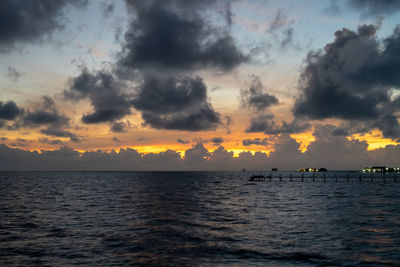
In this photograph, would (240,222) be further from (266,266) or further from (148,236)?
(266,266)

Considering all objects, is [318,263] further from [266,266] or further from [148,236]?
[148,236]

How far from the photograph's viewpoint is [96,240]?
2877 centimetres

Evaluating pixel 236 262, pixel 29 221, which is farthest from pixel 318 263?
pixel 29 221

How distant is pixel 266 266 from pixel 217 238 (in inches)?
354

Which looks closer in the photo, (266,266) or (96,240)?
(266,266)

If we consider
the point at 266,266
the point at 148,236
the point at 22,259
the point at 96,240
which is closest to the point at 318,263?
the point at 266,266

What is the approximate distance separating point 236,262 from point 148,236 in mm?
11768


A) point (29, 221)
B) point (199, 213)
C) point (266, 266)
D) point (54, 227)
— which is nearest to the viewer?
point (266, 266)

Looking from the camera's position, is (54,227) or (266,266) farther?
(54,227)

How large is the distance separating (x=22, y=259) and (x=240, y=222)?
24582 millimetres

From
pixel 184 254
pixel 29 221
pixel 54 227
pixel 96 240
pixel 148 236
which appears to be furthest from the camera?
pixel 29 221

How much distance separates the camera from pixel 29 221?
128ft

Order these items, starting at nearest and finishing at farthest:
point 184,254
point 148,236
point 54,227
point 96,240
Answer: point 184,254 < point 96,240 < point 148,236 < point 54,227

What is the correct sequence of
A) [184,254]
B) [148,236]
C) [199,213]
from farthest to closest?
[199,213] < [148,236] < [184,254]
